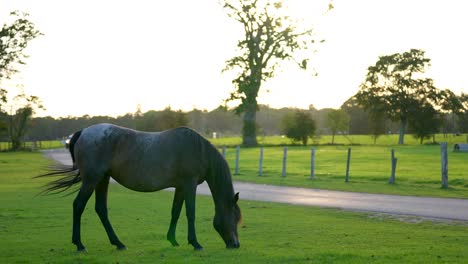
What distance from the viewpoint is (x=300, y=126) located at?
7806 cm

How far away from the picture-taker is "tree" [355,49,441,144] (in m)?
86.5

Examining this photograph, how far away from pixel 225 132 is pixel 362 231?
450ft

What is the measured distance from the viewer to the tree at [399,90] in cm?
8650

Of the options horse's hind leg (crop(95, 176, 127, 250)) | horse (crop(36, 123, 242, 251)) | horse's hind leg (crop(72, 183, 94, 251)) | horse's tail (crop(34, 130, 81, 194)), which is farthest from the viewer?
horse's tail (crop(34, 130, 81, 194))

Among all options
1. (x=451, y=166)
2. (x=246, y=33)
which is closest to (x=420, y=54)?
(x=246, y=33)

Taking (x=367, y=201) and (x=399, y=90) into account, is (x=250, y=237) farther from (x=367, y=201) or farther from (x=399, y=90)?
(x=399, y=90)

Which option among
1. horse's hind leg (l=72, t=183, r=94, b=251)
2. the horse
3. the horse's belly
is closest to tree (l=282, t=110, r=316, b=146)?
the horse

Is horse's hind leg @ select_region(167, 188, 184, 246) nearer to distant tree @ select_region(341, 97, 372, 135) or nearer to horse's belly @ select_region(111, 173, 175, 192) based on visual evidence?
horse's belly @ select_region(111, 173, 175, 192)

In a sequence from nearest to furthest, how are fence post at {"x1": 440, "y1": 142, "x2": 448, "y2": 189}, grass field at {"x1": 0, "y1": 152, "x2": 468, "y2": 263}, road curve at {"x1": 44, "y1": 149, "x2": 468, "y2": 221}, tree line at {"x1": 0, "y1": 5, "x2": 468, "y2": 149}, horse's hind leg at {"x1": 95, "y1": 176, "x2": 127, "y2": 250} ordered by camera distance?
grass field at {"x1": 0, "y1": 152, "x2": 468, "y2": 263}, horse's hind leg at {"x1": 95, "y1": 176, "x2": 127, "y2": 250}, road curve at {"x1": 44, "y1": 149, "x2": 468, "y2": 221}, fence post at {"x1": 440, "y1": 142, "x2": 448, "y2": 189}, tree line at {"x1": 0, "y1": 5, "x2": 468, "y2": 149}

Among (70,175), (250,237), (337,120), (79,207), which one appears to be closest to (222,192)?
(250,237)

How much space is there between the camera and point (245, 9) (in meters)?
58.1

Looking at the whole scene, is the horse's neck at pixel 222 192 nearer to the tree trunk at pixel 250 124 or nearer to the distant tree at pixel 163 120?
the tree trunk at pixel 250 124

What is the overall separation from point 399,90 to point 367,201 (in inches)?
2816

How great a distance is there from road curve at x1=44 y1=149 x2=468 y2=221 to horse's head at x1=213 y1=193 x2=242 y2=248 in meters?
6.99
